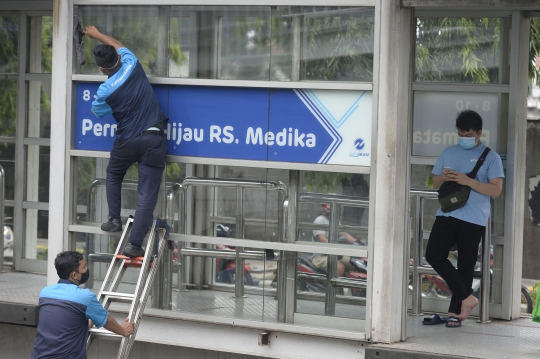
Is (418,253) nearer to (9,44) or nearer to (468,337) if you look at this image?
(468,337)

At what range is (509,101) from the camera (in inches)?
307

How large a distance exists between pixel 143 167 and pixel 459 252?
254cm

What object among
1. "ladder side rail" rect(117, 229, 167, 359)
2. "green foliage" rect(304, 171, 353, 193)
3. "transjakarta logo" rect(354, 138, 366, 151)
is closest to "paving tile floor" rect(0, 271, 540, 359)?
"ladder side rail" rect(117, 229, 167, 359)

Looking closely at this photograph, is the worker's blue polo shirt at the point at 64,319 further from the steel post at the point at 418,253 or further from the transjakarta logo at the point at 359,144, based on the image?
the steel post at the point at 418,253

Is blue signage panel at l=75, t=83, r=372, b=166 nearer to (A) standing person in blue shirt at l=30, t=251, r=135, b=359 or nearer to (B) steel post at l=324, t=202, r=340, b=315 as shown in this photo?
(B) steel post at l=324, t=202, r=340, b=315

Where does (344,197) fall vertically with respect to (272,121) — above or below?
below

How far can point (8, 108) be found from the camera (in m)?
9.55

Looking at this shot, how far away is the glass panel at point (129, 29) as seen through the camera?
7.28 metres

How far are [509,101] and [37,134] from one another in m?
4.46

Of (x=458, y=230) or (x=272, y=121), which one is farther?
(x=458, y=230)


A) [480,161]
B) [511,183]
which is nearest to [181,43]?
[480,161]

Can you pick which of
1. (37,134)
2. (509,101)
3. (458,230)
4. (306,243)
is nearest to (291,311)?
(306,243)

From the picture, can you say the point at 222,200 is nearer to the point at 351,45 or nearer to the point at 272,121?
the point at 272,121

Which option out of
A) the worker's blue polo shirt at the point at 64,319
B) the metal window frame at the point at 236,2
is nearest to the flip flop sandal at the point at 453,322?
the metal window frame at the point at 236,2
